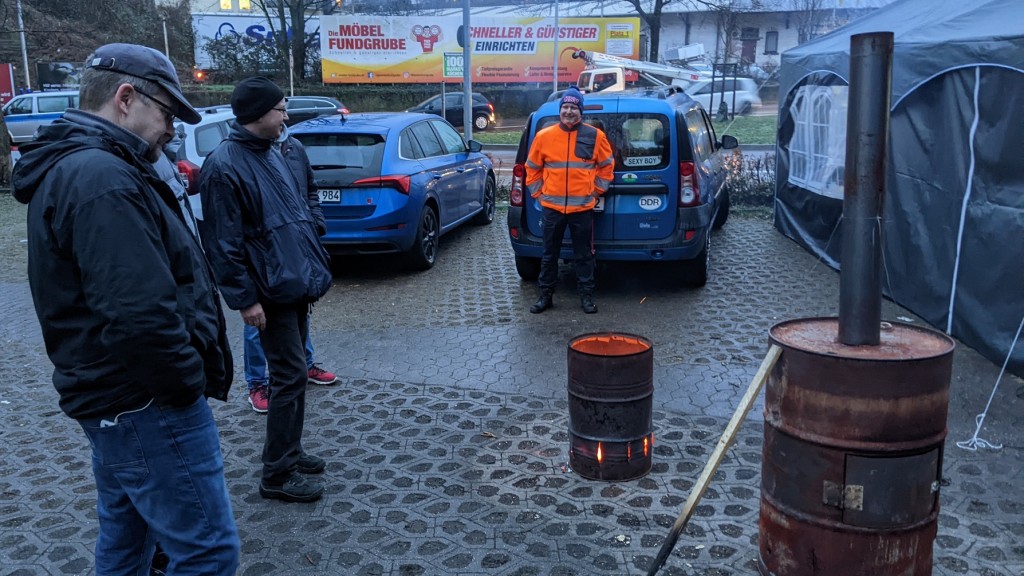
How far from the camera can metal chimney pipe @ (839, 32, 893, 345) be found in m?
2.83

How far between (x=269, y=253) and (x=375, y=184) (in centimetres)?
469

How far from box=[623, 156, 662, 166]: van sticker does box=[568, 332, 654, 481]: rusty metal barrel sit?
3.65m

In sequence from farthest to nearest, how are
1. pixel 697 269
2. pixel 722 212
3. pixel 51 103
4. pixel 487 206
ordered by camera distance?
pixel 51 103 → pixel 487 206 → pixel 722 212 → pixel 697 269

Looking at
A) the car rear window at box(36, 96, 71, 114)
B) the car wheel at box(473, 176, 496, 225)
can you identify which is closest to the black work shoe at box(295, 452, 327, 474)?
the car wheel at box(473, 176, 496, 225)

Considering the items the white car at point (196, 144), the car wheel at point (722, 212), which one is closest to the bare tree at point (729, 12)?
the car wheel at point (722, 212)

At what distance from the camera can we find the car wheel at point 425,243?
30.4 ft

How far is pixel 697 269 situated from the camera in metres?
8.30

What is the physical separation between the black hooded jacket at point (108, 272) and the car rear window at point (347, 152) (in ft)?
20.6

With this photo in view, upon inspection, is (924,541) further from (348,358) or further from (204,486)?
(348,358)

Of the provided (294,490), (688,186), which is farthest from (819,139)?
(294,490)

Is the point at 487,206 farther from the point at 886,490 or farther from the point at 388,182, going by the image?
the point at 886,490

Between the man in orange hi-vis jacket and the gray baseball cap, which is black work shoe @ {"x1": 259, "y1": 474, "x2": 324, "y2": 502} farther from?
the man in orange hi-vis jacket

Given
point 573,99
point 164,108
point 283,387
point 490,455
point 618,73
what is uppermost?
point 618,73

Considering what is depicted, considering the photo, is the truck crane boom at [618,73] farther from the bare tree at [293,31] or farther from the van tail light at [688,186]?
the van tail light at [688,186]
